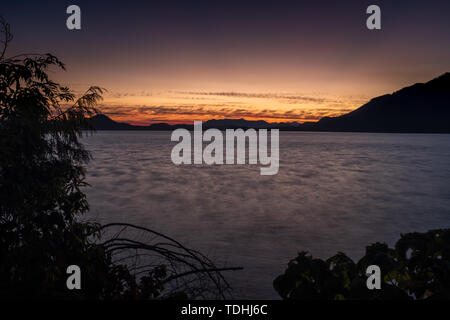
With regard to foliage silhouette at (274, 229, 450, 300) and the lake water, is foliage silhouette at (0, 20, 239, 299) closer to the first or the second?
foliage silhouette at (274, 229, 450, 300)

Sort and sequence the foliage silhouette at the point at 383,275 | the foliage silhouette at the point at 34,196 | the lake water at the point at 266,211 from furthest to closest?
the lake water at the point at 266,211
the foliage silhouette at the point at 34,196
the foliage silhouette at the point at 383,275

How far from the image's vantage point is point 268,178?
34938 mm

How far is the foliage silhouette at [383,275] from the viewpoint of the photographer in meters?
3.73

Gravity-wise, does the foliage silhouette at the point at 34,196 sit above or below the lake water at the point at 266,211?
above

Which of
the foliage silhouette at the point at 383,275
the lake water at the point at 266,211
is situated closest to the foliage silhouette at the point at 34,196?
the foliage silhouette at the point at 383,275

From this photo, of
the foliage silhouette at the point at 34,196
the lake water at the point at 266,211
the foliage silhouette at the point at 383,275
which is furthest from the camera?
the lake water at the point at 266,211

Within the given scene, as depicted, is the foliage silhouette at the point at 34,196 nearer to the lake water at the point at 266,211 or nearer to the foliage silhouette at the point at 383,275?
the foliage silhouette at the point at 383,275

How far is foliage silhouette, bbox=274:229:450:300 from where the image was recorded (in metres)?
3.73

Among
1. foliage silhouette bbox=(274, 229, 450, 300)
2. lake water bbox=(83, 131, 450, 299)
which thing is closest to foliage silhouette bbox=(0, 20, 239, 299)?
foliage silhouette bbox=(274, 229, 450, 300)

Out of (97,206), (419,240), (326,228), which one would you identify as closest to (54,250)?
(419,240)

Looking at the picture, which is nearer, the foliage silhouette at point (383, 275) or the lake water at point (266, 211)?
the foliage silhouette at point (383, 275)
